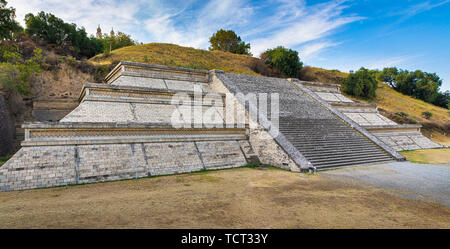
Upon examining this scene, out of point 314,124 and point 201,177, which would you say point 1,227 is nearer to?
point 201,177

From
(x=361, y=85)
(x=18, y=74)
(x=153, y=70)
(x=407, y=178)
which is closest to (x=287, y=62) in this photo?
(x=361, y=85)

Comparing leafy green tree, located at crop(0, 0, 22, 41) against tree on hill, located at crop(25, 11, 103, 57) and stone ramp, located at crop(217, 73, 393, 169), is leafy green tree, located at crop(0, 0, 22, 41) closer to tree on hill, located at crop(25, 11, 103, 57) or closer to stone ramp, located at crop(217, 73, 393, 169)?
tree on hill, located at crop(25, 11, 103, 57)

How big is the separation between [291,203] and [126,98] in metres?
8.86

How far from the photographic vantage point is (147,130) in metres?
8.07

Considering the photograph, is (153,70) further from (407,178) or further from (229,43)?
(229,43)

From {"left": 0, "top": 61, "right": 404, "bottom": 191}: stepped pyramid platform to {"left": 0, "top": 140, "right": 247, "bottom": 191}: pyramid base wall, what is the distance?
0.02 metres

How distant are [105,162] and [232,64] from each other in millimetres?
22210

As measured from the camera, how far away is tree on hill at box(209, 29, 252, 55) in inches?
1556

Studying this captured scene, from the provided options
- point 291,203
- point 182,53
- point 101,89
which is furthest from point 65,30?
point 291,203

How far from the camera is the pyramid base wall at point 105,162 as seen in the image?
593 centimetres

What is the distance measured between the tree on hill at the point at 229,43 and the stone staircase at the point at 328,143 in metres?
30.7

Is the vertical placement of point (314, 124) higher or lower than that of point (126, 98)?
lower

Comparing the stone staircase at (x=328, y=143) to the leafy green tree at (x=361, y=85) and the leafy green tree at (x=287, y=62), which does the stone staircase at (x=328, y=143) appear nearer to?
the leafy green tree at (x=361, y=85)

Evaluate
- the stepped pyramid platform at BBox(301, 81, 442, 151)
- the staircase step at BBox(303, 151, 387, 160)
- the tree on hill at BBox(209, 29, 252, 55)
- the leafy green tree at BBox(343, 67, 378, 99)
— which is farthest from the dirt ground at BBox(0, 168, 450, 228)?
the tree on hill at BBox(209, 29, 252, 55)
